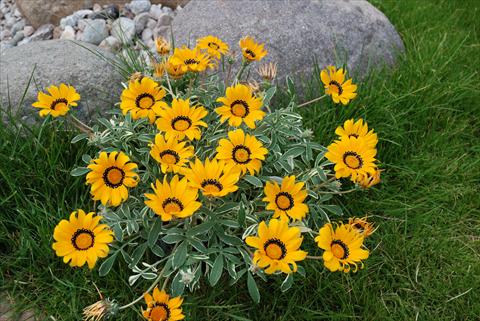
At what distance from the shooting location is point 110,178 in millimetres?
1730

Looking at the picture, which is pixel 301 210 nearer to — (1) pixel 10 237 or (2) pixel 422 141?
(1) pixel 10 237

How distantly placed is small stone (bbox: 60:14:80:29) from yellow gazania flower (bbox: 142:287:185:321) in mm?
2942

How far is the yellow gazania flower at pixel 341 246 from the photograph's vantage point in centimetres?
164

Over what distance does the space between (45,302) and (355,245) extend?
1.29 meters

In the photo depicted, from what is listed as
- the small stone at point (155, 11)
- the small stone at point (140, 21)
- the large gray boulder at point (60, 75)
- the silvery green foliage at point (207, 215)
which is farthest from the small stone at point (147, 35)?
the silvery green foliage at point (207, 215)

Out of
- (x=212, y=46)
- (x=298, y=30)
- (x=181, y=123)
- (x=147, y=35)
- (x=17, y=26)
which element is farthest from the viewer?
(x=17, y=26)

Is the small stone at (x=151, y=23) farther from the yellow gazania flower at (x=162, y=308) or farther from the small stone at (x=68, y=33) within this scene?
the yellow gazania flower at (x=162, y=308)

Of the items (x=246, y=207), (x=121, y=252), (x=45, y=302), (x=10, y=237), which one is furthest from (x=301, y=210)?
(x=10, y=237)

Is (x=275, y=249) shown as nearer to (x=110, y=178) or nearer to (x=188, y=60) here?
(x=110, y=178)

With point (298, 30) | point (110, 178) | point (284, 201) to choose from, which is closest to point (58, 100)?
point (110, 178)

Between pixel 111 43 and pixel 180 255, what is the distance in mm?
2313

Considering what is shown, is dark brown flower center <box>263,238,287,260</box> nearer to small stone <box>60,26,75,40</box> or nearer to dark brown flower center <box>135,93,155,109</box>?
dark brown flower center <box>135,93,155,109</box>

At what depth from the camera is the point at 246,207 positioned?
2.05m

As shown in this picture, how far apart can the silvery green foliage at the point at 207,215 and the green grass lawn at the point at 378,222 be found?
0.50ft
